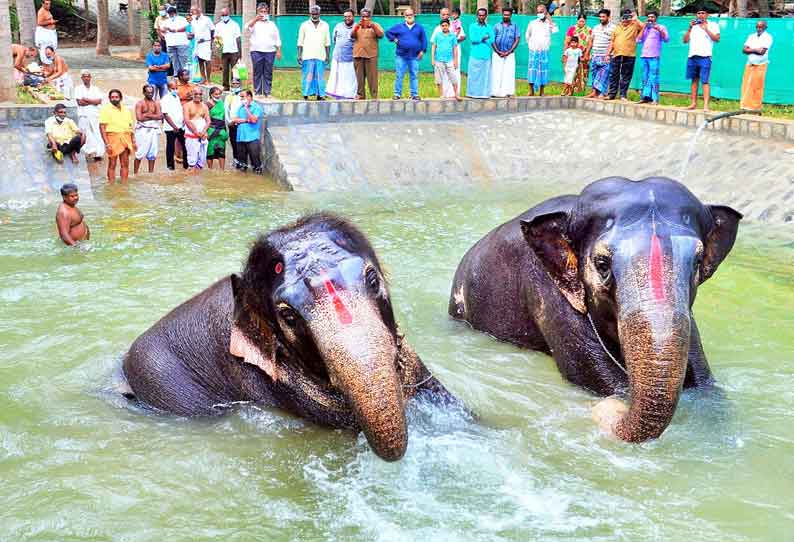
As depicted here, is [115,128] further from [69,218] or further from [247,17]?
[247,17]

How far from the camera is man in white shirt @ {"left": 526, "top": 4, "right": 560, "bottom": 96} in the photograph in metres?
15.4

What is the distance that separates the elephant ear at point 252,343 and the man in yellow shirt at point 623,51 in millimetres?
11588

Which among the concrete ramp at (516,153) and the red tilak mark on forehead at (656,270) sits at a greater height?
the red tilak mark on forehead at (656,270)

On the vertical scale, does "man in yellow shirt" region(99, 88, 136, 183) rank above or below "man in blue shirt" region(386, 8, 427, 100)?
below

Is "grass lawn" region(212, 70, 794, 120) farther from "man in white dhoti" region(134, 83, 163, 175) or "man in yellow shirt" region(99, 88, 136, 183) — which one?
"man in yellow shirt" region(99, 88, 136, 183)

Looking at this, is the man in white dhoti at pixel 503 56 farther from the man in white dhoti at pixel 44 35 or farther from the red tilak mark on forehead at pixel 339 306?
the red tilak mark on forehead at pixel 339 306

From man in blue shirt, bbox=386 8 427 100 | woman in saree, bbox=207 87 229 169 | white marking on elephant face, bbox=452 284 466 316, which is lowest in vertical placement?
white marking on elephant face, bbox=452 284 466 316

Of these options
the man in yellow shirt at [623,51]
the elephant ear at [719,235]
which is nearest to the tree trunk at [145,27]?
the man in yellow shirt at [623,51]

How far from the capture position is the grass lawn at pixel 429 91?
43.9 feet

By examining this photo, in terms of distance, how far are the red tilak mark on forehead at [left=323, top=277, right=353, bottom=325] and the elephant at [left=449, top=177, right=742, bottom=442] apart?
1.20m

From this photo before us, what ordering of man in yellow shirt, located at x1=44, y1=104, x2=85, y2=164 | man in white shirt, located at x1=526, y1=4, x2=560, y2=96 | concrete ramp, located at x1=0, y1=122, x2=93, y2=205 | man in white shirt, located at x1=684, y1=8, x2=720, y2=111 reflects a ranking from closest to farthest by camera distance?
concrete ramp, located at x1=0, y1=122, x2=93, y2=205
man in yellow shirt, located at x1=44, y1=104, x2=85, y2=164
man in white shirt, located at x1=684, y1=8, x2=720, y2=111
man in white shirt, located at x1=526, y1=4, x2=560, y2=96

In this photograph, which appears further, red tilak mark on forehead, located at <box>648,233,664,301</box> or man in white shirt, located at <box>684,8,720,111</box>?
man in white shirt, located at <box>684,8,720,111</box>

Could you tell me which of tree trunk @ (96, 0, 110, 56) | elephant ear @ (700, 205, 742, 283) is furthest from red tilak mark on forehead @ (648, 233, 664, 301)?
tree trunk @ (96, 0, 110, 56)

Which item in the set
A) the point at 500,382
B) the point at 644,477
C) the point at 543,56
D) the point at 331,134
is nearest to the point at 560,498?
the point at 644,477
